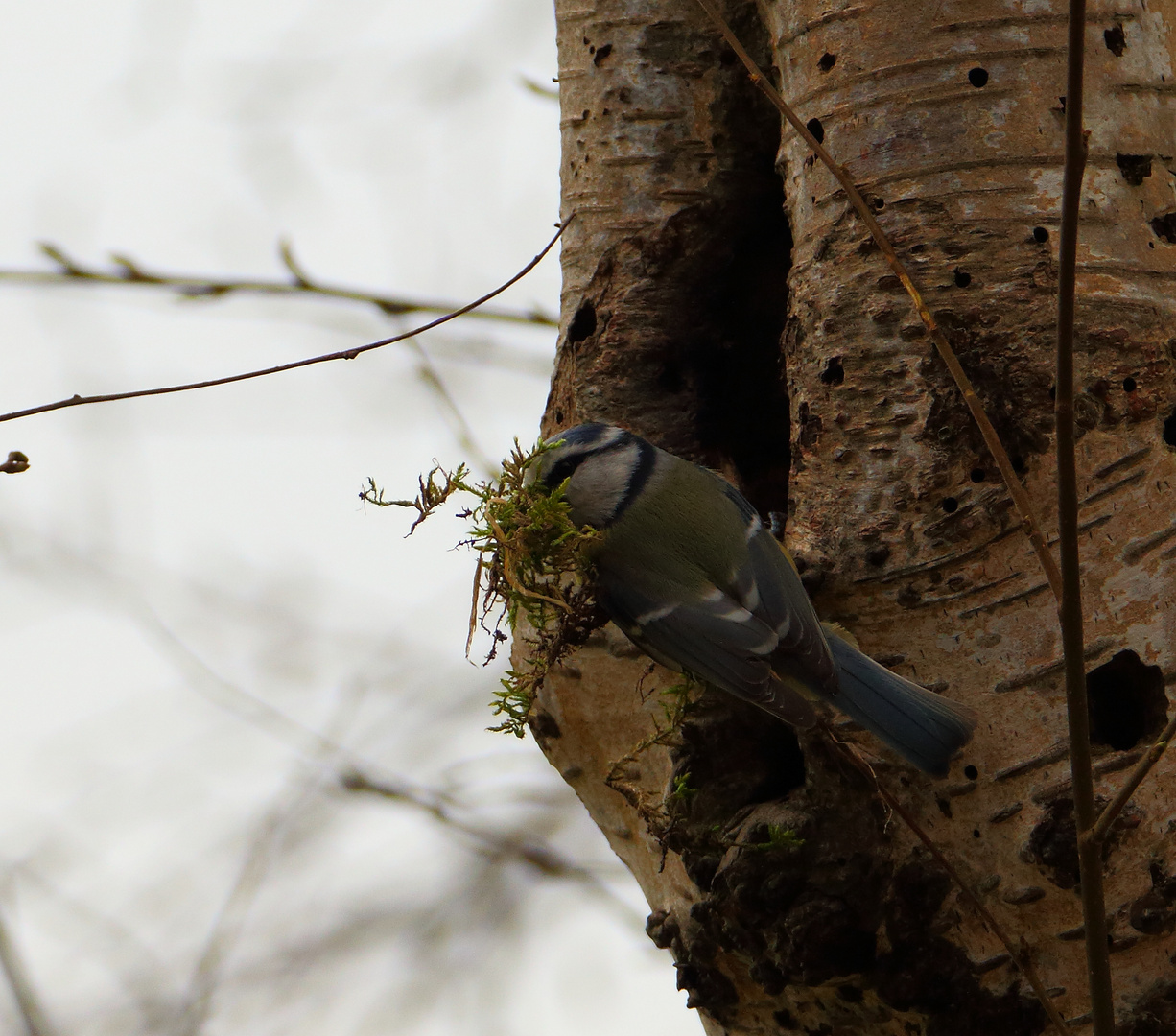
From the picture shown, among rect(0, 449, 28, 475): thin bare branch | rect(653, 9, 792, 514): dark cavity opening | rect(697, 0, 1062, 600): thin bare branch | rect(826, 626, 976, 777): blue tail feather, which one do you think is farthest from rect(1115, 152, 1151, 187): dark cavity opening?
rect(0, 449, 28, 475): thin bare branch

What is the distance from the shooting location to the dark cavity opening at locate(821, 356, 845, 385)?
1.74 m

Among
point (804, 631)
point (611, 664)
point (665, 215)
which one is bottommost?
point (804, 631)

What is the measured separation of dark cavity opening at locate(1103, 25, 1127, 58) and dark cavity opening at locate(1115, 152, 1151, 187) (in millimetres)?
147

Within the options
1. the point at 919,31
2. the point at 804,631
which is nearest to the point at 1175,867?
the point at 804,631

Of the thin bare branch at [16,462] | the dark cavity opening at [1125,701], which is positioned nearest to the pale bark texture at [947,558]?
the dark cavity opening at [1125,701]

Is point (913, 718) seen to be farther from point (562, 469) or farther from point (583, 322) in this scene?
point (583, 322)

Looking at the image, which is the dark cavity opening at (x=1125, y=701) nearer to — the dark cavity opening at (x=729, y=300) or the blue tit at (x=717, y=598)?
the blue tit at (x=717, y=598)

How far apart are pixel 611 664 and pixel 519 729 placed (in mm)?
277

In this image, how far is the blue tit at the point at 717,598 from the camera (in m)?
1.58

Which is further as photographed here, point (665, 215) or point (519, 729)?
point (665, 215)

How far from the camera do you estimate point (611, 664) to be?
6.47ft

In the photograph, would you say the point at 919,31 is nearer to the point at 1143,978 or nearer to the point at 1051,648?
the point at 1051,648

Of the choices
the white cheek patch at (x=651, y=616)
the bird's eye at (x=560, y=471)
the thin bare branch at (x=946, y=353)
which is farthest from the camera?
the bird's eye at (x=560, y=471)

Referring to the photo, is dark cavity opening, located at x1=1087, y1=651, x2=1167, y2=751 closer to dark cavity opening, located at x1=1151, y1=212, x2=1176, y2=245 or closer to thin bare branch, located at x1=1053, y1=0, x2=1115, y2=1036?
thin bare branch, located at x1=1053, y1=0, x2=1115, y2=1036
